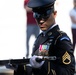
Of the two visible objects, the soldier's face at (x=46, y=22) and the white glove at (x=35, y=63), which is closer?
the white glove at (x=35, y=63)

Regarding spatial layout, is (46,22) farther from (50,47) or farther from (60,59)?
(60,59)

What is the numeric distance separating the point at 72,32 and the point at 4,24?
789mm

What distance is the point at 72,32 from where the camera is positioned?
4672 mm

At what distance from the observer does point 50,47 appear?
86.1 inches

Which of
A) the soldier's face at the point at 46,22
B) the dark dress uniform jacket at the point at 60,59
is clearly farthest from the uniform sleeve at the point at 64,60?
the soldier's face at the point at 46,22

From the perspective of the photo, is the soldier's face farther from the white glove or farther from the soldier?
the white glove

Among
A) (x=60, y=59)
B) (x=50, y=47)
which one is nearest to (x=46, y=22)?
(x=50, y=47)

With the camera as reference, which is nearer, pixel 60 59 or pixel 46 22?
pixel 60 59

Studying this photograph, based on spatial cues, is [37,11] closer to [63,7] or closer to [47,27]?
[47,27]

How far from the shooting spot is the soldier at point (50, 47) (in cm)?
211

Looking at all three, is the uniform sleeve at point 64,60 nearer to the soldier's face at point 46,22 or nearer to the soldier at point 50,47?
the soldier at point 50,47

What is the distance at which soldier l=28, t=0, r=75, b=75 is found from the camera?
2111mm

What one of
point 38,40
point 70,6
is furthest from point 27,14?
point 38,40

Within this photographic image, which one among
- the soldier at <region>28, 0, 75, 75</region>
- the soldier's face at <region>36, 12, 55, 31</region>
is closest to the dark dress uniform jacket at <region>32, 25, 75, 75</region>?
the soldier at <region>28, 0, 75, 75</region>
